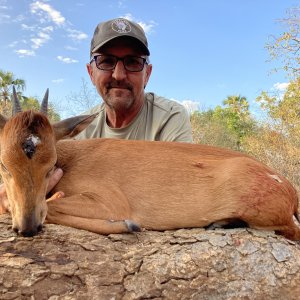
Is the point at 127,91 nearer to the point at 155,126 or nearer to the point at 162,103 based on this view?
the point at 155,126

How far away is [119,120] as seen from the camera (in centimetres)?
794

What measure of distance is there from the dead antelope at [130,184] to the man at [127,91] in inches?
67.4

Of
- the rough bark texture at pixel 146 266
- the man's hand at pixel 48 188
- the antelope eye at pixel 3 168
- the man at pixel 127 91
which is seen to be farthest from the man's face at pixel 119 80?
the rough bark texture at pixel 146 266

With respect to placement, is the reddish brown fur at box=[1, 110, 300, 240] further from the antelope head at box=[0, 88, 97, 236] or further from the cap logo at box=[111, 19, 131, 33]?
the cap logo at box=[111, 19, 131, 33]

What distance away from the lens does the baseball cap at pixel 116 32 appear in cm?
720

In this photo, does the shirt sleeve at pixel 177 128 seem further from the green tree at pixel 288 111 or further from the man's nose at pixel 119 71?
the green tree at pixel 288 111

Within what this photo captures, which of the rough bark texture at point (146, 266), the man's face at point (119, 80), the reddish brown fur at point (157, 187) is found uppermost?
the man's face at point (119, 80)

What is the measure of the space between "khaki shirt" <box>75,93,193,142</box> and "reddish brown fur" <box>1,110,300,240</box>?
74.1 inches

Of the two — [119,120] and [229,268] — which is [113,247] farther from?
[119,120]

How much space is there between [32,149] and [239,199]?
94.9 inches

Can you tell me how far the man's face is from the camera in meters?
7.20

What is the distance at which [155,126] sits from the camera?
307 inches

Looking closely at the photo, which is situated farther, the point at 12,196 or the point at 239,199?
the point at 239,199

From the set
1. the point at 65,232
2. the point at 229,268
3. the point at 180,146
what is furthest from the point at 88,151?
the point at 229,268
